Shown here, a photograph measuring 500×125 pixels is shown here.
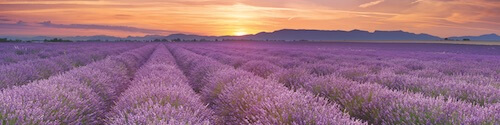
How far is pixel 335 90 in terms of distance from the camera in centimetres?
527

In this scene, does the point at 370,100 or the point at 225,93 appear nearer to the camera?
the point at 370,100

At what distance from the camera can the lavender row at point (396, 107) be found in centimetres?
316

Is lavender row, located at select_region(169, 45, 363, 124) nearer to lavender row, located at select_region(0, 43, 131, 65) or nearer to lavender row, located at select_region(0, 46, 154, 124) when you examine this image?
lavender row, located at select_region(0, 46, 154, 124)

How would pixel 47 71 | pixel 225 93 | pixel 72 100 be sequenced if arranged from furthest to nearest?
pixel 47 71 → pixel 225 93 → pixel 72 100

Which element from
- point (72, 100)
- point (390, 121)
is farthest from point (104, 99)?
point (390, 121)

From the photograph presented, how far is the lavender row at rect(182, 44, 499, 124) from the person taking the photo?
10.4 feet

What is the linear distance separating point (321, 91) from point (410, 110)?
212 cm

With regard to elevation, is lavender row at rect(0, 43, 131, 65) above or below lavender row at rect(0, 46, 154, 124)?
below

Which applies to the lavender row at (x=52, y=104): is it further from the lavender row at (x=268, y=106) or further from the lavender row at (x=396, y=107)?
the lavender row at (x=396, y=107)

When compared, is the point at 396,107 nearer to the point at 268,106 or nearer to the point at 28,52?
the point at 268,106

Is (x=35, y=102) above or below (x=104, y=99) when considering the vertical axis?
above

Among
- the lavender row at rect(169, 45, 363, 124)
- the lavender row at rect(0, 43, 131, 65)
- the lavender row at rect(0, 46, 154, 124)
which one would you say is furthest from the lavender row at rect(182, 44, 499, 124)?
the lavender row at rect(0, 43, 131, 65)

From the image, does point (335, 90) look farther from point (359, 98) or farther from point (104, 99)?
point (104, 99)

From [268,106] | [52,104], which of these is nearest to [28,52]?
[52,104]
